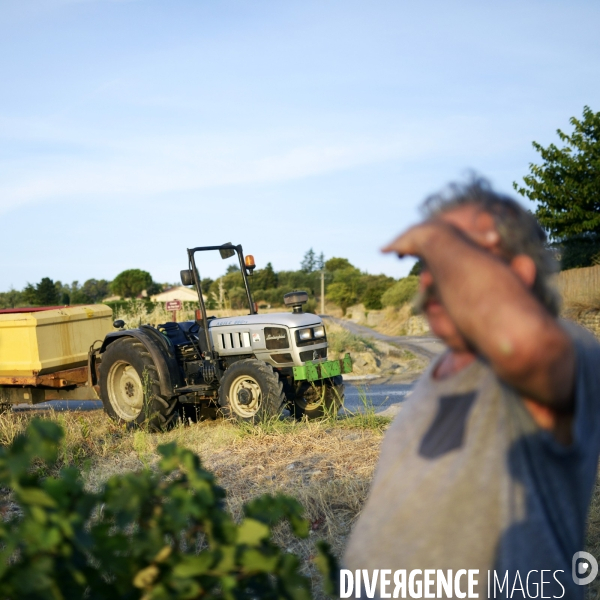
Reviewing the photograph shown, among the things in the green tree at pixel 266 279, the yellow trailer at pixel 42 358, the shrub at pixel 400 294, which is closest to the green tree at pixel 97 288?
the green tree at pixel 266 279

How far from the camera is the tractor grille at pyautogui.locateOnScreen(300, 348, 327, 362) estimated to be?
782 cm

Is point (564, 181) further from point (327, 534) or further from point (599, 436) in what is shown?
point (599, 436)

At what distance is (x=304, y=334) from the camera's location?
7859 millimetres

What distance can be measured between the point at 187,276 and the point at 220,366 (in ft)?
3.75

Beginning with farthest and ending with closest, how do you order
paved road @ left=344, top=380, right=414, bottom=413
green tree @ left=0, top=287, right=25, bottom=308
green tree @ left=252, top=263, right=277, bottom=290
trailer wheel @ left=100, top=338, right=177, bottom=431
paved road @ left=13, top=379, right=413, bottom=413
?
1. green tree @ left=252, top=263, right=277, bottom=290
2. green tree @ left=0, top=287, right=25, bottom=308
3. paved road @ left=13, top=379, right=413, bottom=413
4. paved road @ left=344, top=380, right=414, bottom=413
5. trailer wheel @ left=100, top=338, right=177, bottom=431

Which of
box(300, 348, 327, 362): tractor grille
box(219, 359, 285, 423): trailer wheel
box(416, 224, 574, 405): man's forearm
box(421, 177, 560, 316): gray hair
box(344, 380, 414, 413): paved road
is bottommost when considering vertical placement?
box(344, 380, 414, 413): paved road

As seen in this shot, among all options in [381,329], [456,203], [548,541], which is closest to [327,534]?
[548,541]

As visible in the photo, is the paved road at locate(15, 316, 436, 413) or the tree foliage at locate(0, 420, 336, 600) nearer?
the tree foliage at locate(0, 420, 336, 600)

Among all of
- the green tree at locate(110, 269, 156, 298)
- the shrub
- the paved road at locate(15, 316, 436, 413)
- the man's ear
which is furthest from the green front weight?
the green tree at locate(110, 269, 156, 298)

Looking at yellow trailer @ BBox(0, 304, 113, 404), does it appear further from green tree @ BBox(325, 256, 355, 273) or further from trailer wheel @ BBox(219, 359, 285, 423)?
green tree @ BBox(325, 256, 355, 273)

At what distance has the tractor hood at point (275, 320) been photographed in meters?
7.82

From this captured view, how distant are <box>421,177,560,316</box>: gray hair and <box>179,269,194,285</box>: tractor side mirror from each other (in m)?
6.70

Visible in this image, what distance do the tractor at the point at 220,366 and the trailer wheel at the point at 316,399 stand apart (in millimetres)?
11

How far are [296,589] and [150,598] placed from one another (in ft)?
0.83
